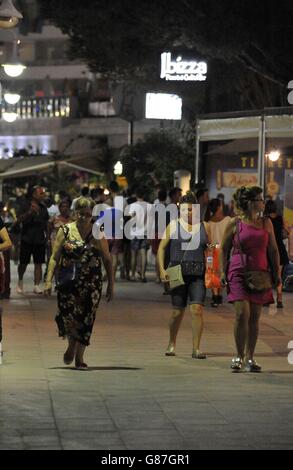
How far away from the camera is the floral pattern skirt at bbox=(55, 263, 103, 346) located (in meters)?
10.9

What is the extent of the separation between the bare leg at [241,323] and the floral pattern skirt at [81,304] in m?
1.42

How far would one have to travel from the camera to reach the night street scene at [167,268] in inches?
337

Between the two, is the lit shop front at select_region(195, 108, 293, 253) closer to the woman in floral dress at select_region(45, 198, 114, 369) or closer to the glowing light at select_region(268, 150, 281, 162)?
the glowing light at select_region(268, 150, 281, 162)

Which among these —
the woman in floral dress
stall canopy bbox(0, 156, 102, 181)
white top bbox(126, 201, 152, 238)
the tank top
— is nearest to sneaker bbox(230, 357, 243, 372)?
the tank top

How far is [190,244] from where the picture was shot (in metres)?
12.1

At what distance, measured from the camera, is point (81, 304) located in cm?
1093

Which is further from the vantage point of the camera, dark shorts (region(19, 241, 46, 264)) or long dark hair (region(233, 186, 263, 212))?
dark shorts (region(19, 241, 46, 264))

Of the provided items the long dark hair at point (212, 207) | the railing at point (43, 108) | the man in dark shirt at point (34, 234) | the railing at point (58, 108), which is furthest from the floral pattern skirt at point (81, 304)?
the railing at point (43, 108)

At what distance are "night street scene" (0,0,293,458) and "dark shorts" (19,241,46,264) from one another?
25 mm

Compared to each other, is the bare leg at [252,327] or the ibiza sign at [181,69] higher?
the ibiza sign at [181,69]

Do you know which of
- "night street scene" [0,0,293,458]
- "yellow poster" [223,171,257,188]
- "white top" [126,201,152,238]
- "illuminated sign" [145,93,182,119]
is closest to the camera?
"night street scene" [0,0,293,458]

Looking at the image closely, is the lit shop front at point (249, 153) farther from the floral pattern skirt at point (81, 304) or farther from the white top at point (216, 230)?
the floral pattern skirt at point (81, 304)

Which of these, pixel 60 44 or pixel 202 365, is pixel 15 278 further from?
pixel 60 44
